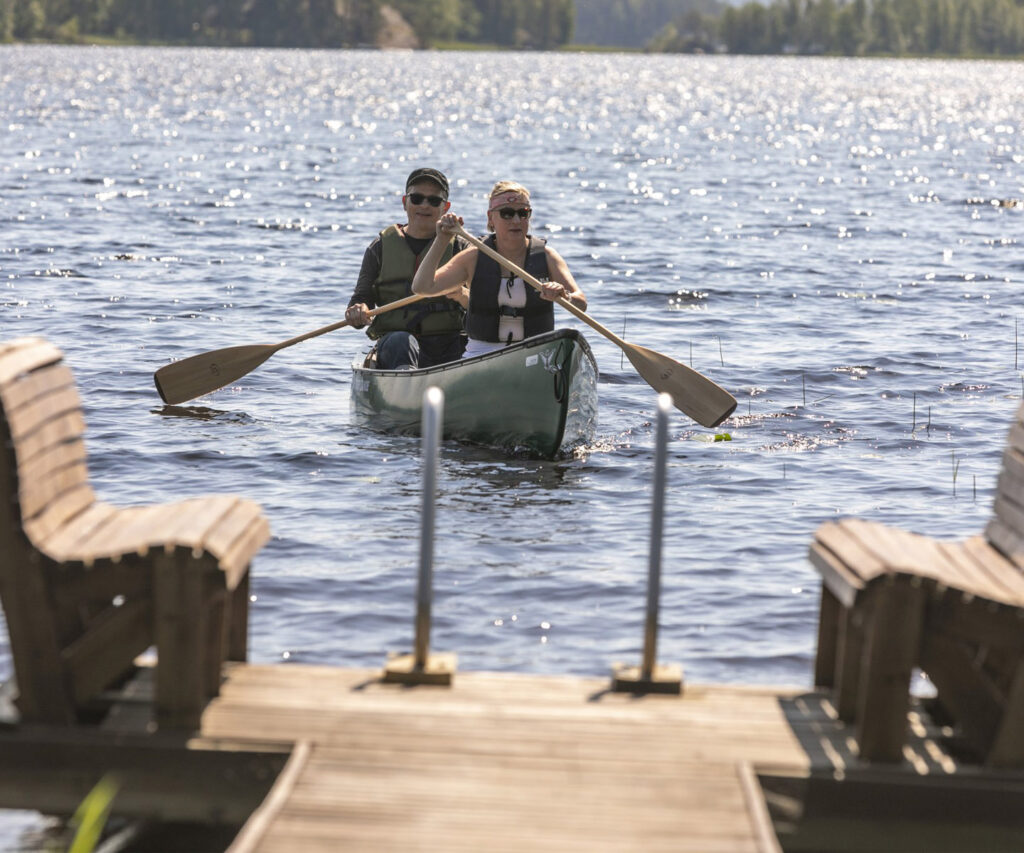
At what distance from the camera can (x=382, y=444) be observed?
432 inches

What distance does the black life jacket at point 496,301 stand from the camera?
985 centimetres

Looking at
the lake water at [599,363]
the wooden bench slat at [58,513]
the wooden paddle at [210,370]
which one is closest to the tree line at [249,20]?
the lake water at [599,363]

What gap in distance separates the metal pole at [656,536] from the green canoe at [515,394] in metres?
4.57

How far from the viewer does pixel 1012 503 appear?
5.26 meters

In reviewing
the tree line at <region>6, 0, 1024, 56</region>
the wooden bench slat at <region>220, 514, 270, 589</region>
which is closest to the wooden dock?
the wooden bench slat at <region>220, 514, 270, 589</region>

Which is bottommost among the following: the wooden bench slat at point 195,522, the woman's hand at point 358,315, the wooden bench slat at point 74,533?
the wooden bench slat at point 74,533

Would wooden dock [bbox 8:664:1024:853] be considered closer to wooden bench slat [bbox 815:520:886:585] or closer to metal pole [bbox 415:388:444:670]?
metal pole [bbox 415:388:444:670]

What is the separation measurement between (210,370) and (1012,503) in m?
7.88

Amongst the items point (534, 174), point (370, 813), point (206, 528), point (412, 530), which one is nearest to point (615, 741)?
point (370, 813)

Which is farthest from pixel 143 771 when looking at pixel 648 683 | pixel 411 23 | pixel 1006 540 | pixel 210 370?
pixel 411 23

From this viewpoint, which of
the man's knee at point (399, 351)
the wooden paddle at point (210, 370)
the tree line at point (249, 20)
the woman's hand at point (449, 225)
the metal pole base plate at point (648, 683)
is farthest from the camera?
the tree line at point (249, 20)

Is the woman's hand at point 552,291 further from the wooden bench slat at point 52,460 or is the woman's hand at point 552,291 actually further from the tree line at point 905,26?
the tree line at point 905,26

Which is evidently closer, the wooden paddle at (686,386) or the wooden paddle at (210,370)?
the wooden paddle at (686,386)

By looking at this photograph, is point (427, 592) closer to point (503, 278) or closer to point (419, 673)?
point (419, 673)
